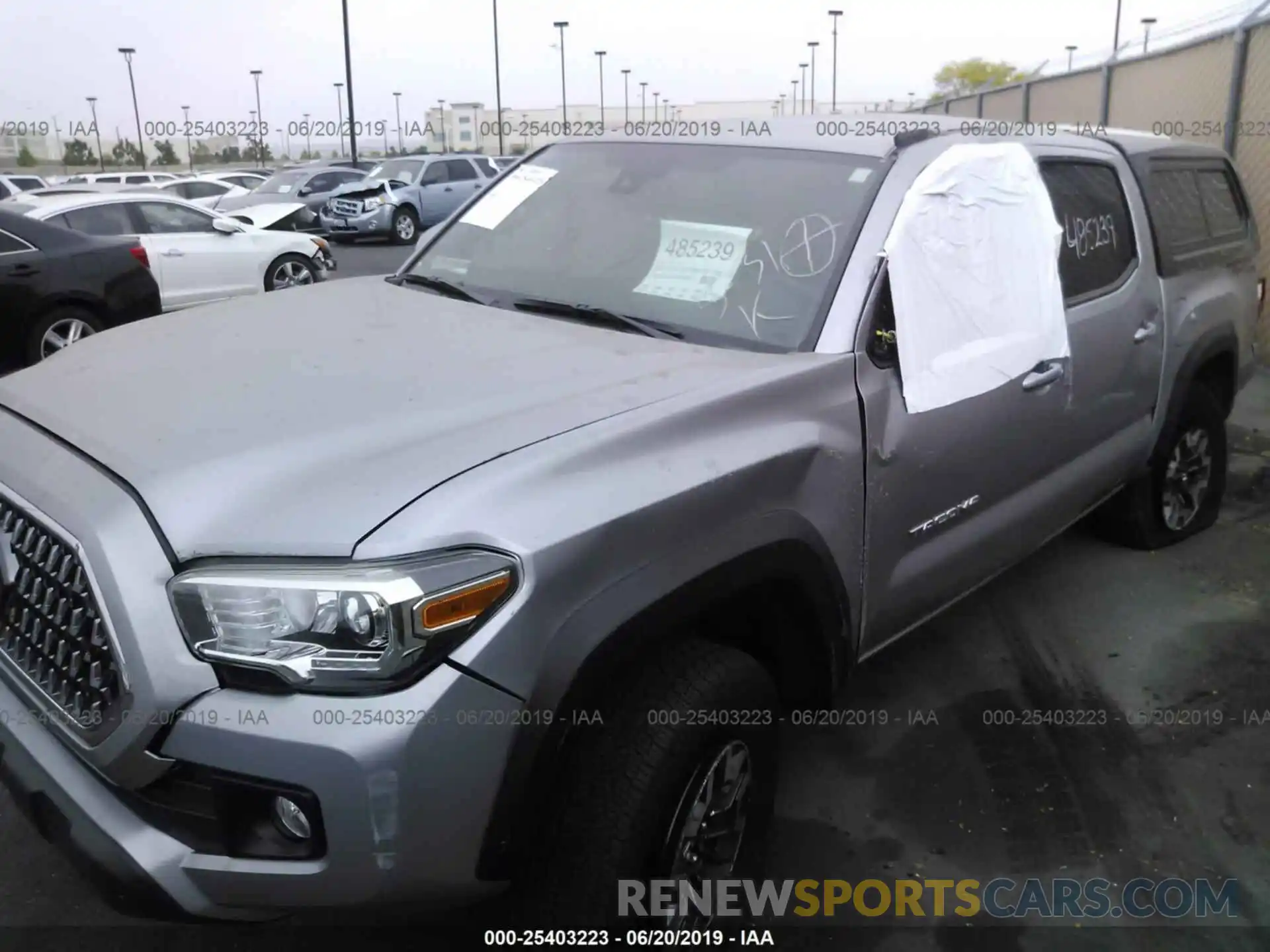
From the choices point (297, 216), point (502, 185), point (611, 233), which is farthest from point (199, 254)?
point (611, 233)

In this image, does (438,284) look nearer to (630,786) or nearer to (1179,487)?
(630,786)

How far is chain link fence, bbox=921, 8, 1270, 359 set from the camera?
323 inches

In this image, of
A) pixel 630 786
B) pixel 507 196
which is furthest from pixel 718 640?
pixel 507 196

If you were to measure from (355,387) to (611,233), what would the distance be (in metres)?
1.13

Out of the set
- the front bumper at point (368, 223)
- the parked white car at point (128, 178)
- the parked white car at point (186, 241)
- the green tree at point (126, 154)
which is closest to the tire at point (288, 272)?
the parked white car at point (186, 241)

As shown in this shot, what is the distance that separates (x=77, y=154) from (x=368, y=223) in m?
47.1

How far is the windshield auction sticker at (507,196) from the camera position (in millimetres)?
3494

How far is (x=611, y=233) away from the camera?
3.15 meters

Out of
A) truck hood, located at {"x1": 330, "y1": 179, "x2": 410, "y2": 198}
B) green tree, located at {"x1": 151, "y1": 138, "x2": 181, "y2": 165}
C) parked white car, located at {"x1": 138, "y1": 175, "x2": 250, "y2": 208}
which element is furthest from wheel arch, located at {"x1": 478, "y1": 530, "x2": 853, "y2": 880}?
green tree, located at {"x1": 151, "y1": 138, "x2": 181, "y2": 165}

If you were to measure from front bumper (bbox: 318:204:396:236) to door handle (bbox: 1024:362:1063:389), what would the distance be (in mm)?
18058

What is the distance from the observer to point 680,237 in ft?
9.88

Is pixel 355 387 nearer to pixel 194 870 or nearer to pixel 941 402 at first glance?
pixel 194 870

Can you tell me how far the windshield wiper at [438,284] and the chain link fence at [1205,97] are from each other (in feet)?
16.9

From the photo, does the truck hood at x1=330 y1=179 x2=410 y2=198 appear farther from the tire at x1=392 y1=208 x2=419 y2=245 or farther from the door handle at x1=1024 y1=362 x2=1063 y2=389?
the door handle at x1=1024 y1=362 x2=1063 y2=389
